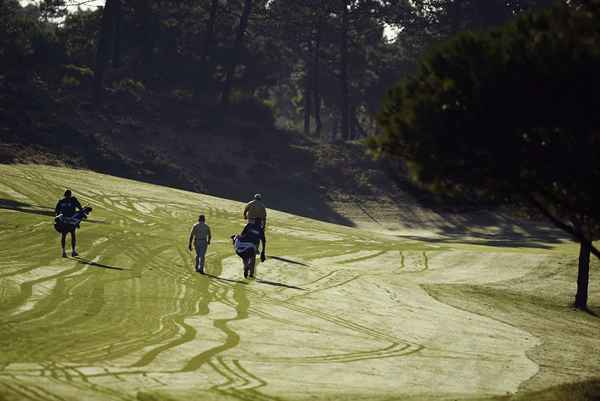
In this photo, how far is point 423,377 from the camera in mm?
16250

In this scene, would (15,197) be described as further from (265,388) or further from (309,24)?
(309,24)

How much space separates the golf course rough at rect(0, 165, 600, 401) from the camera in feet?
45.6

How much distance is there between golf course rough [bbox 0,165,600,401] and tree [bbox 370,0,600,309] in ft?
12.6

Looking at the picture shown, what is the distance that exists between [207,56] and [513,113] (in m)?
69.7

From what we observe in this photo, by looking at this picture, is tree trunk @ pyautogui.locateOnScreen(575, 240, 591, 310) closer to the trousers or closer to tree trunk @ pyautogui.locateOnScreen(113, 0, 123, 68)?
the trousers

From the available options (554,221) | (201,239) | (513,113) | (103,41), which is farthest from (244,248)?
(103,41)

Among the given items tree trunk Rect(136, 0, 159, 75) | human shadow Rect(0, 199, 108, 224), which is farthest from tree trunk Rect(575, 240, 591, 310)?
tree trunk Rect(136, 0, 159, 75)

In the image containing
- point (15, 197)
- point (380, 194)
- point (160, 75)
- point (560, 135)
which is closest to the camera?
point (560, 135)

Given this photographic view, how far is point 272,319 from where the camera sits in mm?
20375

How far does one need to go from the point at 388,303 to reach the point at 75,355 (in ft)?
41.5

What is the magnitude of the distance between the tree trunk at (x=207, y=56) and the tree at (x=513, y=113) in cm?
6177

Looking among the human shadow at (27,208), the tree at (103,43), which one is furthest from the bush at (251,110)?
the human shadow at (27,208)

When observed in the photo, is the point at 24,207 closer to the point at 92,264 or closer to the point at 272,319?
the point at 92,264

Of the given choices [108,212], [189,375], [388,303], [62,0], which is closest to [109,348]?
[189,375]
